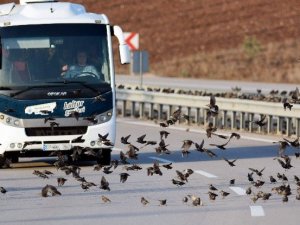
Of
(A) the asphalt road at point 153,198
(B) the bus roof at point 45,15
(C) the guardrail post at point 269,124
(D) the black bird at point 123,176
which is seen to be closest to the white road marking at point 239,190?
(A) the asphalt road at point 153,198

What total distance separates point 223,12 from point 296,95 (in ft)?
208

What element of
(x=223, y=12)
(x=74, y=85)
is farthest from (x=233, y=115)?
(x=223, y=12)

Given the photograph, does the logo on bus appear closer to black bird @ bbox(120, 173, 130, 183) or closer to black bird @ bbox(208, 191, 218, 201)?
black bird @ bbox(120, 173, 130, 183)

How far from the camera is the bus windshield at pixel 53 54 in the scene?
67.3 feet

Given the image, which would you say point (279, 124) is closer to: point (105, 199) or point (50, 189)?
point (50, 189)

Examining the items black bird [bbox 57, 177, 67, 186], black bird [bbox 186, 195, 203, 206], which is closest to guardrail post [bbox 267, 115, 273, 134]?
black bird [bbox 57, 177, 67, 186]

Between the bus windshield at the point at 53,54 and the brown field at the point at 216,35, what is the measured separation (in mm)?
37754

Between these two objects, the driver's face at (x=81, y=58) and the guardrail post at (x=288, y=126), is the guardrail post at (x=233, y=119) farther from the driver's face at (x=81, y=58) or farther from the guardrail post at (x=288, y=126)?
the driver's face at (x=81, y=58)

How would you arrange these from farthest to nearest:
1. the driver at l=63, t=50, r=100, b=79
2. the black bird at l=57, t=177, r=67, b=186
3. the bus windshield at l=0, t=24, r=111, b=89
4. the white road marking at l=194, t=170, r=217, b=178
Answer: the driver at l=63, t=50, r=100, b=79 < the bus windshield at l=0, t=24, r=111, b=89 < the white road marking at l=194, t=170, r=217, b=178 < the black bird at l=57, t=177, r=67, b=186

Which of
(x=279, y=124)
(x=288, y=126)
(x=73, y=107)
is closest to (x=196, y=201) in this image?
(x=73, y=107)

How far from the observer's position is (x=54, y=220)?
44.5 feet

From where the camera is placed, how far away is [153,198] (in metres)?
15.8

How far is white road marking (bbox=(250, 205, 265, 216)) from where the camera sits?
14.1 m

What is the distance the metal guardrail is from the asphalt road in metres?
4.51
